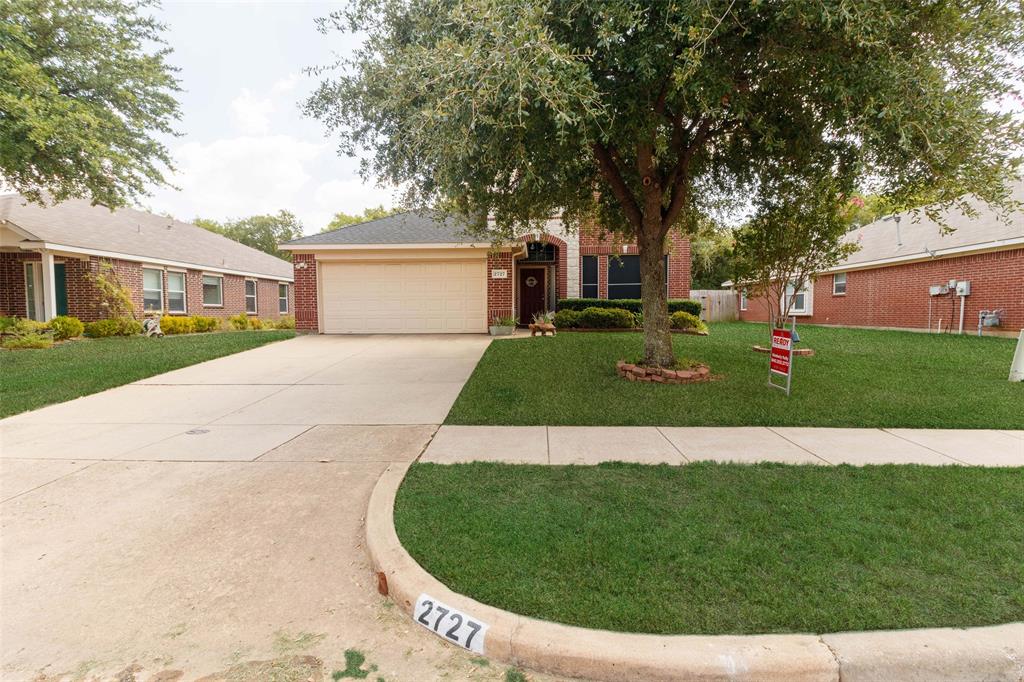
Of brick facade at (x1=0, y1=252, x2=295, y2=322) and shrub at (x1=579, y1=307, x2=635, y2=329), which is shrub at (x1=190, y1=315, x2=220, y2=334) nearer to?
brick facade at (x1=0, y1=252, x2=295, y2=322)

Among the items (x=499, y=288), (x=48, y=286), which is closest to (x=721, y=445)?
(x=499, y=288)

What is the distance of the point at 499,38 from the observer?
13.9 feet

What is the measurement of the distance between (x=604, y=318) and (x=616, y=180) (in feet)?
23.7

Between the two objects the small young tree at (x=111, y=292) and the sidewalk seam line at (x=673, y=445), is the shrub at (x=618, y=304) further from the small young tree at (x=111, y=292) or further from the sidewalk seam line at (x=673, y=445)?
the small young tree at (x=111, y=292)

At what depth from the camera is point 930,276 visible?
15906 mm

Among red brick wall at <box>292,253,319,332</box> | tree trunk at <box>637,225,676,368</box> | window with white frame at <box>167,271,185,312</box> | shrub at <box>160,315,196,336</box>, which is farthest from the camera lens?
window with white frame at <box>167,271,185,312</box>

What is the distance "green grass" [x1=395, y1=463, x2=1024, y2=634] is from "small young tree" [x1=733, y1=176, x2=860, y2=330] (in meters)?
6.25

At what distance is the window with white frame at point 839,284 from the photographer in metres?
20.2

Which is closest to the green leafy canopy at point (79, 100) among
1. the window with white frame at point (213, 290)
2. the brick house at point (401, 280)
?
the brick house at point (401, 280)

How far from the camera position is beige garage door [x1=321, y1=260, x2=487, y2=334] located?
1446 cm

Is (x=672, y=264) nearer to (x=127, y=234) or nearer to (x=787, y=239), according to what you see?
(x=787, y=239)

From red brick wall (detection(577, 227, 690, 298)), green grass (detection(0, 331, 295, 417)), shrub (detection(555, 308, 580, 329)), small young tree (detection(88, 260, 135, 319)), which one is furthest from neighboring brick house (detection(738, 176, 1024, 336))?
small young tree (detection(88, 260, 135, 319))

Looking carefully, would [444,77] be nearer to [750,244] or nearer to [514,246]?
[750,244]

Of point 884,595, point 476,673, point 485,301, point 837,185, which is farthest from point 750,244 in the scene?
point 476,673
